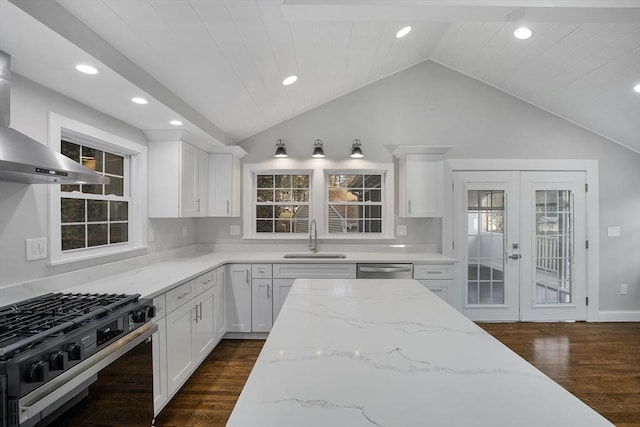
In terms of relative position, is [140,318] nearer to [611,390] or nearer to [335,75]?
[335,75]

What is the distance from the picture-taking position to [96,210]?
8.70ft

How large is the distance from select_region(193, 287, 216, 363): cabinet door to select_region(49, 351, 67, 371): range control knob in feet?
4.95

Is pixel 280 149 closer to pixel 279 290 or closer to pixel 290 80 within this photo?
pixel 290 80

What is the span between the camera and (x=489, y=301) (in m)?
4.15

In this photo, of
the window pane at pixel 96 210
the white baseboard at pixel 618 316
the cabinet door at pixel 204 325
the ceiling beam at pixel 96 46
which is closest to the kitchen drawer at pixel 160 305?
the cabinet door at pixel 204 325

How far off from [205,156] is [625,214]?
17.5ft

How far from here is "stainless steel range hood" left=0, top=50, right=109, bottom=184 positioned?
136 cm

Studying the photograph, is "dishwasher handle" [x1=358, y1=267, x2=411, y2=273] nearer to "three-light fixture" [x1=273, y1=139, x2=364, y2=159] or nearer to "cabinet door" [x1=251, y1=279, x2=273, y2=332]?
"cabinet door" [x1=251, y1=279, x2=273, y2=332]

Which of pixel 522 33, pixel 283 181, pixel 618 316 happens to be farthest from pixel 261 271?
pixel 618 316

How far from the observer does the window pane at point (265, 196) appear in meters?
4.35

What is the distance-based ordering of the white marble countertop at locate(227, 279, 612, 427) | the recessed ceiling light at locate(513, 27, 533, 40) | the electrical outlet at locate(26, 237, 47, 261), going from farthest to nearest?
the recessed ceiling light at locate(513, 27, 533, 40)
the electrical outlet at locate(26, 237, 47, 261)
the white marble countertop at locate(227, 279, 612, 427)

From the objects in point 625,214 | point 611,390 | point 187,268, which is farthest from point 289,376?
point 625,214

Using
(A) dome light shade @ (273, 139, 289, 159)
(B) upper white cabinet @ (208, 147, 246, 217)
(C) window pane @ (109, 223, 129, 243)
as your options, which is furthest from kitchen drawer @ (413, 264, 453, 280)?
(C) window pane @ (109, 223, 129, 243)

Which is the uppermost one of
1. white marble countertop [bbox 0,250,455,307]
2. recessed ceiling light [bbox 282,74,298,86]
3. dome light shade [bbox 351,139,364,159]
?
recessed ceiling light [bbox 282,74,298,86]
